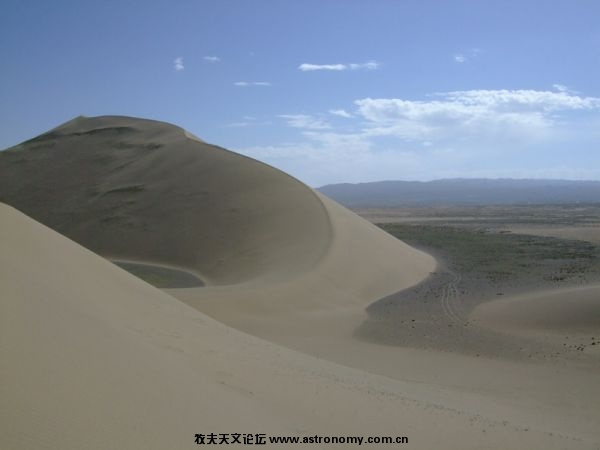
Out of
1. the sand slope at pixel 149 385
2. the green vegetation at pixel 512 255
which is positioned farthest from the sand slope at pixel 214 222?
the sand slope at pixel 149 385

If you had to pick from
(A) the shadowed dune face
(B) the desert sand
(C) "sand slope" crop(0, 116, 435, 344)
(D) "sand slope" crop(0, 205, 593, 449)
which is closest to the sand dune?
(B) the desert sand

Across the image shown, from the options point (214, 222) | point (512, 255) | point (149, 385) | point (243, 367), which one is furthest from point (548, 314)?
point (214, 222)

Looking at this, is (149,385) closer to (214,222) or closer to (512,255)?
(214,222)

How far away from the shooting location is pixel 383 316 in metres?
21.0

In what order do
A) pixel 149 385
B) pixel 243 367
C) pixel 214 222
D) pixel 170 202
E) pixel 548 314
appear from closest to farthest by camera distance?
pixel 149 385
pixel 243 367
pixel 548 314
pixel 214 222
pixel 170 202

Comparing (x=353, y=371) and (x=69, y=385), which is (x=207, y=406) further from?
(x=353, y=371)

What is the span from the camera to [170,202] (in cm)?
4178

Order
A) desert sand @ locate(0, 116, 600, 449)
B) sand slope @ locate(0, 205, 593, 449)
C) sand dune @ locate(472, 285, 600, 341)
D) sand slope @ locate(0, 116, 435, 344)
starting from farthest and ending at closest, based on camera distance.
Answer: sand slope @ locate(0, 116, 435, 344) < sand dune @ locate(472, 285, 600, 341) < desert sand @ locate(0, 116, 600, 449) < sand slope @ locate(0, 205, 593, 449)

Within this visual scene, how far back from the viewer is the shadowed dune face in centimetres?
3278

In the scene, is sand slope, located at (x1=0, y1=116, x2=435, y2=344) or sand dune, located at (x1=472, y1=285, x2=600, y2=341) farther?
sand slope, located at (x1=0, y1=116, x2=435, y2=344)

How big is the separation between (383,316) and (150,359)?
565 inches

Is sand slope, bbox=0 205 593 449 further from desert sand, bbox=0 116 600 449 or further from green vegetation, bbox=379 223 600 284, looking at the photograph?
green vegetation, bbox=379 223 600 284

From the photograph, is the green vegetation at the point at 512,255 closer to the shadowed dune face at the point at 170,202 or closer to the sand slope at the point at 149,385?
the shadowed dune face at the point at 170,202

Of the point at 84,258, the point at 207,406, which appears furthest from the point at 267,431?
the point at 84,258
